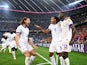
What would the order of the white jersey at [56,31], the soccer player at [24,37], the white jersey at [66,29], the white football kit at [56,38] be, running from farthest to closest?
1. the soccer player at [24,37]
2. the white jersey at [56,31]
3. the white football kit at [56,38]
4. the white jersey at [66,29]

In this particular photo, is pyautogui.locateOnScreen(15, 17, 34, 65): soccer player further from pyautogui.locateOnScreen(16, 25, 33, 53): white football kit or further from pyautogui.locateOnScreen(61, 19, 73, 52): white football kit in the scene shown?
pyautogui.locateOnScreen(61, 19, 73, 52): white football kit

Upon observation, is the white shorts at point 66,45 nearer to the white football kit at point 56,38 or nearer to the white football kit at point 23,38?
the white football kit at point 56,38

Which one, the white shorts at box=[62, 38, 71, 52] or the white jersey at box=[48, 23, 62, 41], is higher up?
the white jersey at box=[48, 23, 62, 41]

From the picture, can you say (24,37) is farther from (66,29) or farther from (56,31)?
(66,29)

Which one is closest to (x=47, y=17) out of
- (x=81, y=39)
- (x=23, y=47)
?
(x=81, y=39)

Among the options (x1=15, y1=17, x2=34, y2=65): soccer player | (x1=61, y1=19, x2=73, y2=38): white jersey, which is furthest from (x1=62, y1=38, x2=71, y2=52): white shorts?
(x1=15, y1=17, x2=34, y2=65): soccer player

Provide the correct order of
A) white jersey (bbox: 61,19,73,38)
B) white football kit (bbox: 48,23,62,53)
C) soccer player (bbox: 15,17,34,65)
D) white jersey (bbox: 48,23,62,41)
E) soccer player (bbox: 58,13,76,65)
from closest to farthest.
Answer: soccer player (bbox: 58,13,76,65)
white jersey (bbox: 61,19,73,38)
white football kit (bbox: 48,23,62,53)
white jersey (bbox: 48,23,62,41)
soccer player (bbox: 15,17,34,65)

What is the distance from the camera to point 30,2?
54312mm

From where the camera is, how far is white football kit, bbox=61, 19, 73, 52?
362 inches

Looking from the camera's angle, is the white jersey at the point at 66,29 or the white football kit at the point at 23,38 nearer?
the white jersey at the point at 66,29

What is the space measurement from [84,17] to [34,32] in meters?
17.9

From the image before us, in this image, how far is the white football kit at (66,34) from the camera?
9.20 meters

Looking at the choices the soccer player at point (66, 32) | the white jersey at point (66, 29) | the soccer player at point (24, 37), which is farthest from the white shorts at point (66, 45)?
the soccer player at point (24, 37)

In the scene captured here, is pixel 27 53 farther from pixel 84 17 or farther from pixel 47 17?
pixel 47 17
